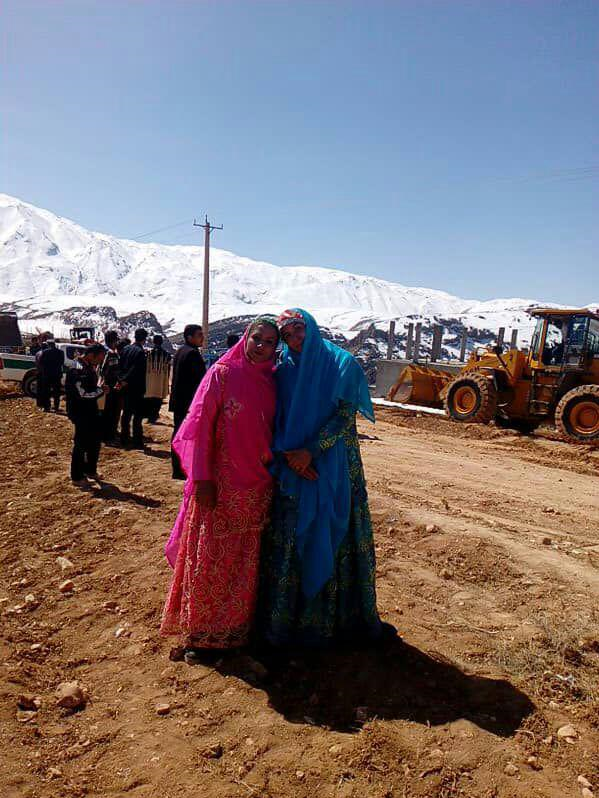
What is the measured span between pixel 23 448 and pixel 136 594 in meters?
4.67

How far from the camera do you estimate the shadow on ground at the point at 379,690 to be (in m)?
2.12

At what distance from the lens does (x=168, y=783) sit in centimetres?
180

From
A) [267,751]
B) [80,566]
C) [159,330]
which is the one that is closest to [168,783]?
[267,751]

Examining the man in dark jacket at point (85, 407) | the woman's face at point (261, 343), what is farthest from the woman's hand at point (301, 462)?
the man in dark jacket at point (85, 407)

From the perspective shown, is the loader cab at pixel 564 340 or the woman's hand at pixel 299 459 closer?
the woman's hand at pixel 299 459

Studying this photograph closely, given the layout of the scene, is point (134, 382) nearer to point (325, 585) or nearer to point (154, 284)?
point (325, 585)

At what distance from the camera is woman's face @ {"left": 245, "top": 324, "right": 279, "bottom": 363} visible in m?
2.29

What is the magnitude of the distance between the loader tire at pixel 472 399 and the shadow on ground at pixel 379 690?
8.68 m

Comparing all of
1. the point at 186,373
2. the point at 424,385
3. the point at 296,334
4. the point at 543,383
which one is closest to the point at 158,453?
the point at 186,373

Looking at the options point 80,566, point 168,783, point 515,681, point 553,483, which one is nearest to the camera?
point 168,783

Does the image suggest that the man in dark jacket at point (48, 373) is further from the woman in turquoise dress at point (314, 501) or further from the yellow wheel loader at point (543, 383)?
the woman in turquoise dress at point (314, 501)

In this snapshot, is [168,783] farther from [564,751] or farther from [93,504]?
[93,504]

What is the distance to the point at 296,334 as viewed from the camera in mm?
2326

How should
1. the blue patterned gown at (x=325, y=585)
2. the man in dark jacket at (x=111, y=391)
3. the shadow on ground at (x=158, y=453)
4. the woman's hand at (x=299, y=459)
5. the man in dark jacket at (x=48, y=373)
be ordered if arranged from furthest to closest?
the man in dark jacket at (x=48, y=373), the man in dark jacket at (x=111, y=391), the shadow on ground at (x=158, y=453), the blue patterned gown at (x=325, y=585), the woman's hand at (x=299, y=459)
